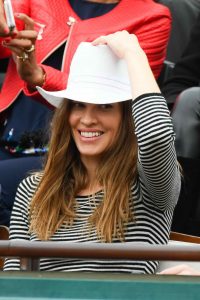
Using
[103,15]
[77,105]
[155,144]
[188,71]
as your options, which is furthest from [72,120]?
[188,71]

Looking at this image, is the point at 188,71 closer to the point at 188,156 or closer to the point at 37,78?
the point at 188,156

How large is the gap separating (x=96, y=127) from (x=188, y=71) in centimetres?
134

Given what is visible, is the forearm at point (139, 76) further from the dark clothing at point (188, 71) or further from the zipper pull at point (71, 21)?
the dark clothing at point (188, 71)

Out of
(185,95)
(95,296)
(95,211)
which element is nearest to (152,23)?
(185,95)

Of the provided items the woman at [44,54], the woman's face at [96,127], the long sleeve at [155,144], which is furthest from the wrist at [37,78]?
the long sleeve at [155,144]

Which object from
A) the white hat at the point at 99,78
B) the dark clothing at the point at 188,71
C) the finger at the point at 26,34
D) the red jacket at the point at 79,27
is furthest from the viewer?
the dark clothing at the point at 188,71

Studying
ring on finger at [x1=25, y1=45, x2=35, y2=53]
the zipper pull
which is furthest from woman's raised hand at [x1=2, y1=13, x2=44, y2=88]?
the zipper pull

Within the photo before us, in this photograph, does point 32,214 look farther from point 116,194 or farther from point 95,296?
point 95,296

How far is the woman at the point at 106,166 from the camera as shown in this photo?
250 centimetres

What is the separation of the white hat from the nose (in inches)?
1.9

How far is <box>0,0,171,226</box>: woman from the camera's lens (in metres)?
3.28

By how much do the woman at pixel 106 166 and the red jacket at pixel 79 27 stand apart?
67cm

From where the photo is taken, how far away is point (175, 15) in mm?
4531

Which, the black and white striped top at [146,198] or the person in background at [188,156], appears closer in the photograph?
the black and white striped top at [146,198]
